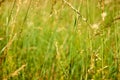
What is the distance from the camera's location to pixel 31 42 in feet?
9.61

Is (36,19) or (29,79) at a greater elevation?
(36,19)

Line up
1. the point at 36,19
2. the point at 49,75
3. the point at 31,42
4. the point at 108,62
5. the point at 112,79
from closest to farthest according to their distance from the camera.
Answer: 1. the point at 49,75
2. the point at 112,79
3. the point at 108,62
4. the point at 31,42
5. the point at 36,19

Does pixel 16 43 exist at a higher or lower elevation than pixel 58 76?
higher

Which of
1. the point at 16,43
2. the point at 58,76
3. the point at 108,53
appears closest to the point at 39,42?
the point at 16,43

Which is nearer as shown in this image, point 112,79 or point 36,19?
point 112,79

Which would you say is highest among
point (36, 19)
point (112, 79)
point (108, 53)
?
point (36, 19)

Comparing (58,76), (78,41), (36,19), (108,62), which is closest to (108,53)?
(108,62)

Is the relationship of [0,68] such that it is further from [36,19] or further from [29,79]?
[36,19]

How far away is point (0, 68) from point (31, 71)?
0.27 metres

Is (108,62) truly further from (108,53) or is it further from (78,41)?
(78,41)

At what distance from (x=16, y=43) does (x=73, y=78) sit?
0.66 meters

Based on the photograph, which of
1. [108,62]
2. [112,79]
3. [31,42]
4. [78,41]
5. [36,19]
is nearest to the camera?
[112,79]

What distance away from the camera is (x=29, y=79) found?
6.77 feet

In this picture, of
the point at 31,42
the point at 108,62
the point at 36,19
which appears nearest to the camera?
the point at 108,62
